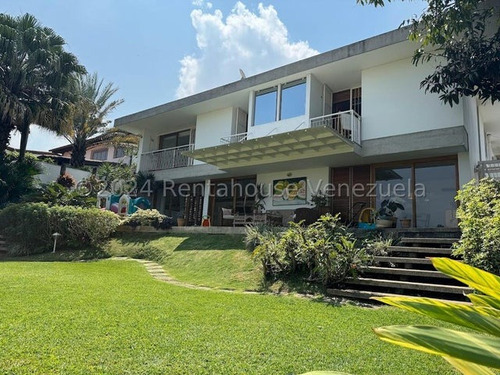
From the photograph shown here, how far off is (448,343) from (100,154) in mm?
41323

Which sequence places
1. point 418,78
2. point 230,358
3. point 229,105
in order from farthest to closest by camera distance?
point 229,105
point 418,78
point 230,358

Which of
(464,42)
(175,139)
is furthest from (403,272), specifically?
(175,139)

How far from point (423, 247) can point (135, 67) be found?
11.9 m

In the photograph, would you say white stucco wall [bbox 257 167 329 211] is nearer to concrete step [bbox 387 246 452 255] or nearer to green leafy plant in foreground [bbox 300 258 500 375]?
concrete step [bbox 387 246 452 255]

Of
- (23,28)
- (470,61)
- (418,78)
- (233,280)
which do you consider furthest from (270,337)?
(23,28)

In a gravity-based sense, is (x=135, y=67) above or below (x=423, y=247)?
above

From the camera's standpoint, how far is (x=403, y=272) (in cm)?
625

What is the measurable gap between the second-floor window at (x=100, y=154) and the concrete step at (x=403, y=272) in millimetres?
35767

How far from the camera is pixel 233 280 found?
A: 24.2 ft

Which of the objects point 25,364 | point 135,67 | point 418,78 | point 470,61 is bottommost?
point 25,364

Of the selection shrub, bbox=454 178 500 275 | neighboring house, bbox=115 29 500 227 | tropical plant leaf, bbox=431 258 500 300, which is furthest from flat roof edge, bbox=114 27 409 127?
tropical plant leaf, bbox=431 258 500 300

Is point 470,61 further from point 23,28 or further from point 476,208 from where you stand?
point 23,28

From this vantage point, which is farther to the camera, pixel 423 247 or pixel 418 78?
pixel 418 78

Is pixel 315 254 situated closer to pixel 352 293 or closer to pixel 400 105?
pixel 352 293
